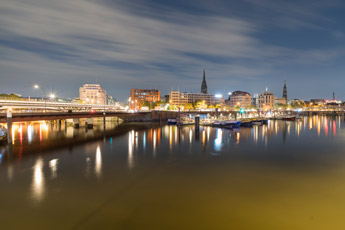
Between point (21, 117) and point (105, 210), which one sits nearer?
point (105, 210)

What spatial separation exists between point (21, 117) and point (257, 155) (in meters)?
36.5

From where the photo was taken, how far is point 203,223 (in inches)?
456

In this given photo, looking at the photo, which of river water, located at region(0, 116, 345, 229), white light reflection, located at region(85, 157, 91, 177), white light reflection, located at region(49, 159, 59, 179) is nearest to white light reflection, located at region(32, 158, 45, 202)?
river water, located at region(0, 116, 345, 229)

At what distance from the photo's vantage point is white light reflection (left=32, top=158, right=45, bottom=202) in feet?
49.0

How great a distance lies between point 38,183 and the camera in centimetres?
1730

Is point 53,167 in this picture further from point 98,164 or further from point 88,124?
point 88,124

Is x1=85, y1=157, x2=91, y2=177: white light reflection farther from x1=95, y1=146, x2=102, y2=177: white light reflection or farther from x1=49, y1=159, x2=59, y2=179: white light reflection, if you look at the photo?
x1=49, y1=159, x2=59, y2=179: white light reflection

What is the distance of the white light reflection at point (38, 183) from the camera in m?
14.9

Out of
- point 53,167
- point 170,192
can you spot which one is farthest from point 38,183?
point 170,192

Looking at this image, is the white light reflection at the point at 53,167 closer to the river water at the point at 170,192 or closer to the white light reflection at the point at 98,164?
the river water at the point at 170,192

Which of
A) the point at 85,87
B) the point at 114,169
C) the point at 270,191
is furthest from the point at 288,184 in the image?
the point at 85,87

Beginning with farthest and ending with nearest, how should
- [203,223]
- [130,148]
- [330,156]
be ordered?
[130,148] < [330,156] < [203,223]

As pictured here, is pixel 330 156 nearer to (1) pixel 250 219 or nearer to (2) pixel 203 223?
(1) pixel 250 219

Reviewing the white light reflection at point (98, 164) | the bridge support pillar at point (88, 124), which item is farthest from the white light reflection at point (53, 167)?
the bridge support pillar at point (88, 124)
